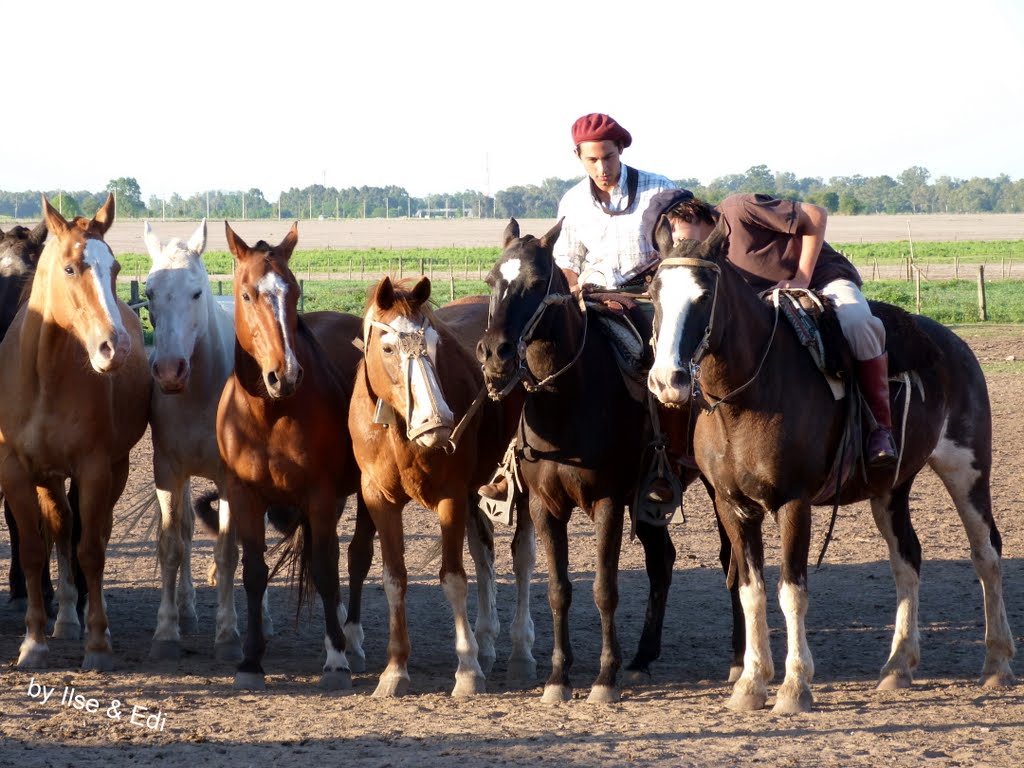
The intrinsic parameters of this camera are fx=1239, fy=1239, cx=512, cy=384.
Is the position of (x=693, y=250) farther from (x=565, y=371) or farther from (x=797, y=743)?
(x=797, y=743)

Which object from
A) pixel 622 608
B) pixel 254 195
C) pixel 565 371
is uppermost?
pixel 254 195

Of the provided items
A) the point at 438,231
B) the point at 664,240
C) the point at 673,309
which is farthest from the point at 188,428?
the point at 438,231

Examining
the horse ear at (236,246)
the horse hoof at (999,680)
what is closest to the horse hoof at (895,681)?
the horse hoof at (999,680)

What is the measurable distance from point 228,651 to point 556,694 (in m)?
2.12

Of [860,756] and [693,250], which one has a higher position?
[693,250]

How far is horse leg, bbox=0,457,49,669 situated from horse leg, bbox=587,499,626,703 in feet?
10.1

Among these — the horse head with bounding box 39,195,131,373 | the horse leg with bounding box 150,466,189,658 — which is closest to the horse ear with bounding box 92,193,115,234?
the horse head with bounding box 39,195,131,373

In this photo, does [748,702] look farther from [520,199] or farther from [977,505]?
[520,199]

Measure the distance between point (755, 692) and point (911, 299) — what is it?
2697cm

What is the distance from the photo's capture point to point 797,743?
17.6 ft

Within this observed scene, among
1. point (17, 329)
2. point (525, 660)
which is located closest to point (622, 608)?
point (525, 660)

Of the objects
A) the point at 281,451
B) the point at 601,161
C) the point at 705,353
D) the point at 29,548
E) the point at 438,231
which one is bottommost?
the point at 29,548

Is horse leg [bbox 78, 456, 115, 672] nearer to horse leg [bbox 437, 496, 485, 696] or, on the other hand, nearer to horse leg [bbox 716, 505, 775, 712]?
horse leg [bbox 437, 496, 485, 696]

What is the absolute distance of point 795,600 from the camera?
5875 millimetres
